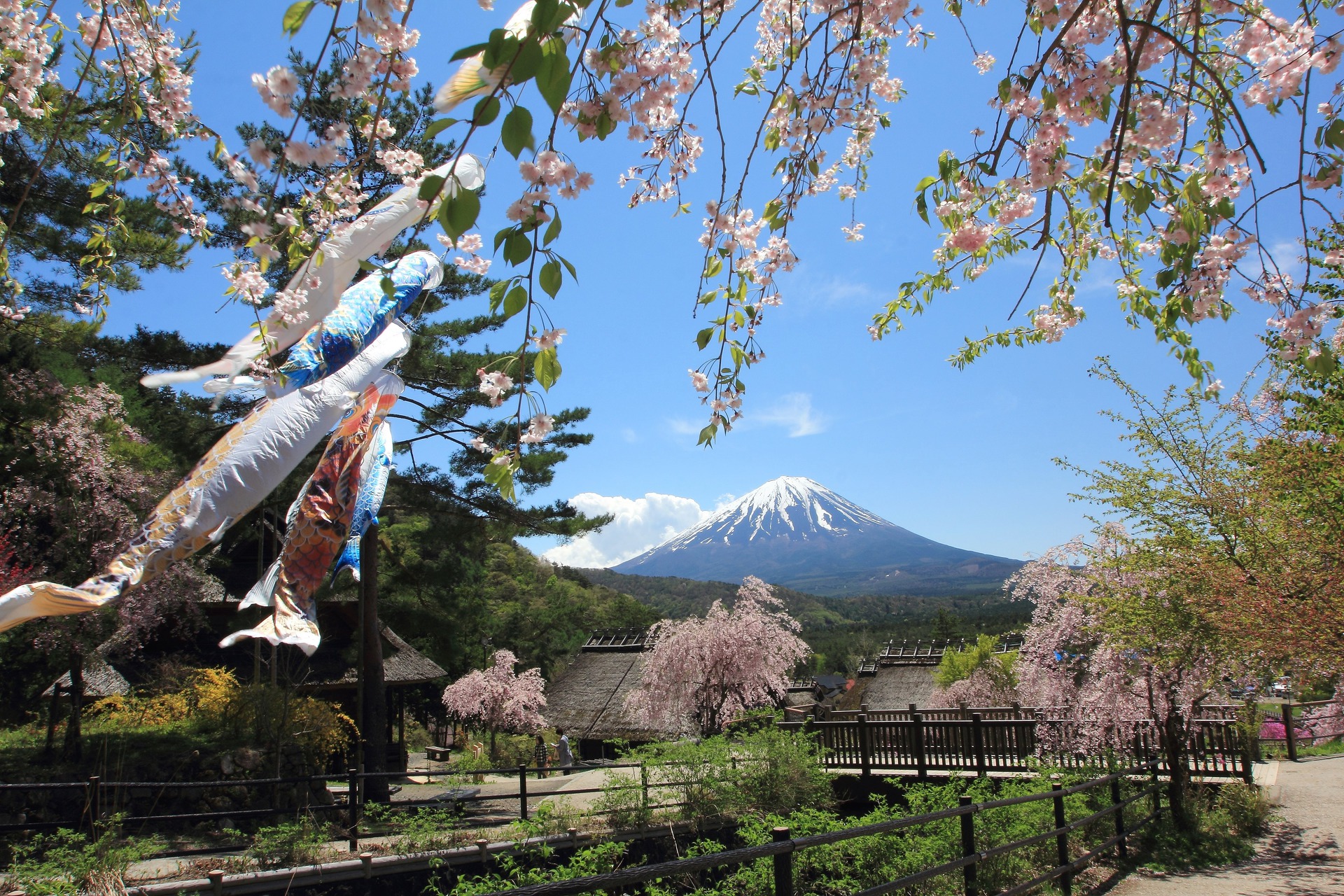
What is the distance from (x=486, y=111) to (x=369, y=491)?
9.09 meters

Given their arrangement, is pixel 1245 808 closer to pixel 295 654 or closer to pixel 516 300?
pixel 516 300

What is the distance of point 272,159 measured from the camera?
2.02m

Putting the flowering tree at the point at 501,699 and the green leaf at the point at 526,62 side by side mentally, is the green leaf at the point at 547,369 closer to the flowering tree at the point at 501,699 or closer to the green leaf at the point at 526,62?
the green leaf at the point at 526,62

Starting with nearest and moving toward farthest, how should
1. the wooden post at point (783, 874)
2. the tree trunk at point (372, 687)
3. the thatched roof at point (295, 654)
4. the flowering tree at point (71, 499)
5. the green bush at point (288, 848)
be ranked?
1. the wooden post at point (783, 874)
2. the green bush at point (288, 848)
3. the flowering tree at point (71, 499)
4. the tree trunk at point (372, 687)
5. the thatched roof at point (295, 654)

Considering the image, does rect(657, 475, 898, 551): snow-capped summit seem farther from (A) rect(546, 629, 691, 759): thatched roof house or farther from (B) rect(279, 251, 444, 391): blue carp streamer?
(B) rect(279, 251, 444, 391): blue carp streamer

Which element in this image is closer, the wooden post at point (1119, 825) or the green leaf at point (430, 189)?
the green leaf at point (430, 189)

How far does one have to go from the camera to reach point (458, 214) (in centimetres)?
118

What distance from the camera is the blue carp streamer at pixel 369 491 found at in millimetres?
9062

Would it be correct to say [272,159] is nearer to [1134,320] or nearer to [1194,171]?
[1194,171]

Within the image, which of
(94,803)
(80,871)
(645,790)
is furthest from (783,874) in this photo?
(94,803)

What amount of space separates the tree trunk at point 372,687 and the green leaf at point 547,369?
10.7 meters

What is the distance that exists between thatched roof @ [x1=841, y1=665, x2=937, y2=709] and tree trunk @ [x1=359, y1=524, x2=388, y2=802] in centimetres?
1403

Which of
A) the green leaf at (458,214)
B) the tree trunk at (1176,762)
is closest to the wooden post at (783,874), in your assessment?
the green leaf at (458,214)

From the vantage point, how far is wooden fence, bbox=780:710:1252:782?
359 inches
